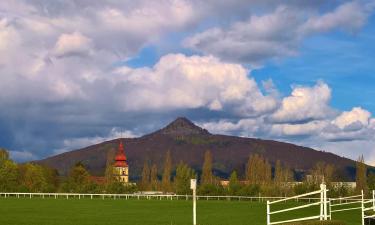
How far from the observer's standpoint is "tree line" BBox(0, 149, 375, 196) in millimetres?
100000

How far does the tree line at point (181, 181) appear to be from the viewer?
100000mm

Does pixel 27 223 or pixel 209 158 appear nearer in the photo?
pixel 27 223

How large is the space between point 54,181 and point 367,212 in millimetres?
118455

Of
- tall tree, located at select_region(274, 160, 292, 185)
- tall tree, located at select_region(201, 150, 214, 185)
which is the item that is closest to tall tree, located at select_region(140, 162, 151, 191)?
tall tree, located at select_region(201, 150, 214, 185)

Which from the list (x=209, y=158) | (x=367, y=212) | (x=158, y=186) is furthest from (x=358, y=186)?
(x=367, y=212)

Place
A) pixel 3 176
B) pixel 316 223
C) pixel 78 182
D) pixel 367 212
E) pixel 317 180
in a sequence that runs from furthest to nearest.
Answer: pixel 317 180, pixel 78 182, pixel 3 176, pixel 367 212, pixel 316 223

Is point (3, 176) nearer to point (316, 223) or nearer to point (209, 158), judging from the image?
point (209, 158)

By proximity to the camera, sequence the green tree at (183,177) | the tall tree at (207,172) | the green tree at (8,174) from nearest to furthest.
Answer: the green tree at (8,174) < the green tree at (183,177) < the tall tree at (207,172)

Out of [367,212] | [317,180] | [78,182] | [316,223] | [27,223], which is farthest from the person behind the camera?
[317,180]

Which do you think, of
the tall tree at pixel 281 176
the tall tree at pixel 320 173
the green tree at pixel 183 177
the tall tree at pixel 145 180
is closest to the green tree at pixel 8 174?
the green tree at pixel 183 177

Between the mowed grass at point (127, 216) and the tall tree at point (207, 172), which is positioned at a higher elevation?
the tall tree at point (207, 172)

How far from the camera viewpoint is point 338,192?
114375 mm

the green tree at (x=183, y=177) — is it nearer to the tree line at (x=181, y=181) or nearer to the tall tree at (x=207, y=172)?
the tree line at (x=181, y=181)

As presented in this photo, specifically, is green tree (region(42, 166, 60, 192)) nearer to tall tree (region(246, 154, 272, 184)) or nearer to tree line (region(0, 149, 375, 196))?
tree line (region(0, 149, 375, 196))
